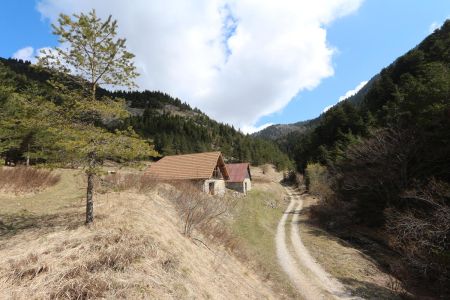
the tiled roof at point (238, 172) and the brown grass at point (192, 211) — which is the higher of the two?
the tiled roof at point (238, 172)

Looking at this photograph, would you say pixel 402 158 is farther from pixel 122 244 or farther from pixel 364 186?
pixel 122 244

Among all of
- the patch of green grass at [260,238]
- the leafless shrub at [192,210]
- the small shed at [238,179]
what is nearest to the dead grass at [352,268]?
the patch of green grass at [260,238]

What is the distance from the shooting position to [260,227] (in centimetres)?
2791

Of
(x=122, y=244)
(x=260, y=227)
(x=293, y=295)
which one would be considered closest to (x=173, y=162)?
(x=260, y=227)

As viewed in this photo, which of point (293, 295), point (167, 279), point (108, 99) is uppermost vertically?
point (108, 99)

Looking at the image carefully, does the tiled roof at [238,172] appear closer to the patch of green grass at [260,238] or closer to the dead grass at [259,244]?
the dead grass at [259,244]

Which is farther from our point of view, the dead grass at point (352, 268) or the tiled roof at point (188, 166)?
the tiled roof at point (188, 166)

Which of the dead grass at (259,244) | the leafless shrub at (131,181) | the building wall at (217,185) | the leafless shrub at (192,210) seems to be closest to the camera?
the leafless shrub at (192,210)

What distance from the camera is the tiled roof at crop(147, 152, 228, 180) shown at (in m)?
36.8

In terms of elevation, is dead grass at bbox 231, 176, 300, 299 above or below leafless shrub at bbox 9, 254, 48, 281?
below

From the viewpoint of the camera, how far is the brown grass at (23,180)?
16.5 m

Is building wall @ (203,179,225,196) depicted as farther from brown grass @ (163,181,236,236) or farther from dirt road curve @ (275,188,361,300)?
brown grass @ (163,181,236,236)

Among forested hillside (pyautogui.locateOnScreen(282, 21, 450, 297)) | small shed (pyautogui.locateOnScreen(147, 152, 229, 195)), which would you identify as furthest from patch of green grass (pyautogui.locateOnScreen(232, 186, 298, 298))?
forested hillside (pyautogui.locateOnScreen(282, 21, 450, 297))

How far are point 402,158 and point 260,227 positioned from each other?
550 inches
